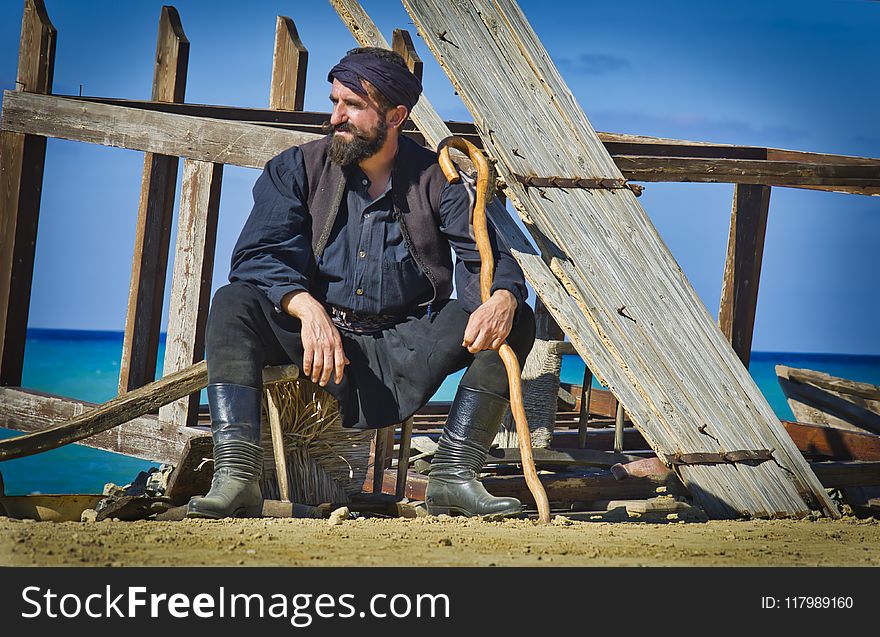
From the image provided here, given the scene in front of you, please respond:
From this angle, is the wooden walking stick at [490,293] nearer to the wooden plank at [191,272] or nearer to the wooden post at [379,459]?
the wooden post at [379,459]

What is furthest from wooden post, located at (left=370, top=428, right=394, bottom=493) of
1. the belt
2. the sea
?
the sea

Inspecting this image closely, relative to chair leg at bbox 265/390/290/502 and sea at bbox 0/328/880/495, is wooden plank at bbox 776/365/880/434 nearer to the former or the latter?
chair leg at bbox 265/390/290/502

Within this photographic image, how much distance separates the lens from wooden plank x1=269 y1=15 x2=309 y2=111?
20.0ft

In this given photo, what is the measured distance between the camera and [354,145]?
3.91 m

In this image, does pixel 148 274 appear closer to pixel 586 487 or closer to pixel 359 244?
Answer: pixel 359 244

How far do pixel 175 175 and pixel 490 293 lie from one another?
2560 millimetres

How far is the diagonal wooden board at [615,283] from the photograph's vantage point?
431 centimetres

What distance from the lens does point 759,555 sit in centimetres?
321

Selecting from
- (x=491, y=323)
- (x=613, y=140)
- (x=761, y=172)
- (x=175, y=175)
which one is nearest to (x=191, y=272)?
(x=175, y=175)

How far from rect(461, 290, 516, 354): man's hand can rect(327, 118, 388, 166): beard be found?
28.4 inches

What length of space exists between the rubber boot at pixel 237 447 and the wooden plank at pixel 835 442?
12.0ft

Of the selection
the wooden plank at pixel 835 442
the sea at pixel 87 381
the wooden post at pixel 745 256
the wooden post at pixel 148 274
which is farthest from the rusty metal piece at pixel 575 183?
the sea at pixel 87 381
